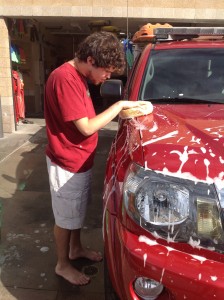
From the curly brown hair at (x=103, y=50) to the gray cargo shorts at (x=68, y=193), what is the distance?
0.78 metres

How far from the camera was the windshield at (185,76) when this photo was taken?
9.52 ft

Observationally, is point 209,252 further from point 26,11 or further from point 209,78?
point 26,11

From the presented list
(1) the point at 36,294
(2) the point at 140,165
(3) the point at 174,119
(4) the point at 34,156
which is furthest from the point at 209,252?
(4) the point at 34,156

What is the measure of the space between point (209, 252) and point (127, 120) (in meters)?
1.14

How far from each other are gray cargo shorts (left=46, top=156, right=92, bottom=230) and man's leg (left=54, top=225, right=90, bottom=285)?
3.9 inches

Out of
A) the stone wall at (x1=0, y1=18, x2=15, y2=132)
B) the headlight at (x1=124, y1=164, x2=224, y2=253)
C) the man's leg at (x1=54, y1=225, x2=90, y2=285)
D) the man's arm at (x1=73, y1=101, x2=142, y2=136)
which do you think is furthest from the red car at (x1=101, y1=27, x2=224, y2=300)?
the stone wall at (x1=0, y1=18, x2=15, y2=132)

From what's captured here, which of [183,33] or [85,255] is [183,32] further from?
[85,255]

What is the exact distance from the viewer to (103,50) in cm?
226

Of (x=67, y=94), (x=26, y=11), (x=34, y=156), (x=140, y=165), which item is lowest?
(x=34, y=156)

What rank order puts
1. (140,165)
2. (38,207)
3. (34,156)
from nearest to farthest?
(140,165)
(38,207)
(34,156)

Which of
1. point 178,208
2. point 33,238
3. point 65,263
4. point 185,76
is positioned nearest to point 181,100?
point 185,76

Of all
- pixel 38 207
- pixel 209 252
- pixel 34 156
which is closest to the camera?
pixel 209 252

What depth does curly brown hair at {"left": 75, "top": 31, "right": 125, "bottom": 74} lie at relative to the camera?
7.42ft

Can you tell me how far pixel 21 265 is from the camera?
118 inches
